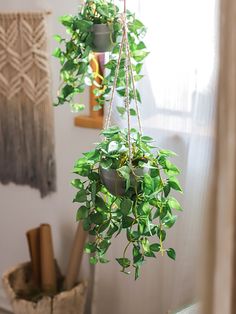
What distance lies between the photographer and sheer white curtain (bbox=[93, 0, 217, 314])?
4.82ft

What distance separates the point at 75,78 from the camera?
1.49m

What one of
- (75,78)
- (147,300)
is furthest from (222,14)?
(147,300)

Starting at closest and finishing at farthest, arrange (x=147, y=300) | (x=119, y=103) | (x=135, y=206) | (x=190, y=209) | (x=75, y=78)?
(x=135, y=206), (x=75, y=78), (x=190, y=209), (x=119, y=103), (x=147, y=300)

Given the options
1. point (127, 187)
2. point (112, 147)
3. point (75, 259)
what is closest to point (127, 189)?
point (127, 187)

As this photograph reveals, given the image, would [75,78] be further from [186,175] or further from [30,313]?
[30,313]

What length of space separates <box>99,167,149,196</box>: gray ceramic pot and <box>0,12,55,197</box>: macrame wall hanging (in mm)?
940

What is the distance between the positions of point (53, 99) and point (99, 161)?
35.5 inches

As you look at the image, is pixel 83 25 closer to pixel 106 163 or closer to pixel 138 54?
pixel 138 54

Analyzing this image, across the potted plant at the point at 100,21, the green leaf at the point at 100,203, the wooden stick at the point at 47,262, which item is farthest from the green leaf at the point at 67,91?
the wooden stick at the point at 47,262

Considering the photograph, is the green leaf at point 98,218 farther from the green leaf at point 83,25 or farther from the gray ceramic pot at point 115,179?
the green leaf at point 83,25

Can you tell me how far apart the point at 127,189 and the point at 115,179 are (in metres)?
0.04

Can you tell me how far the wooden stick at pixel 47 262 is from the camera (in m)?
2.05

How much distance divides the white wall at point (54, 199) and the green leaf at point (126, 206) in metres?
0.82

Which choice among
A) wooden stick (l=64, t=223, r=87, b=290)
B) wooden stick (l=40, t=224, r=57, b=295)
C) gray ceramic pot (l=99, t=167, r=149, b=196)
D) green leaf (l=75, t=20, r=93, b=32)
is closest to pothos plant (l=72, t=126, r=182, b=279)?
gray ceramic pot (l=99, t=167, r=149, b=196)
